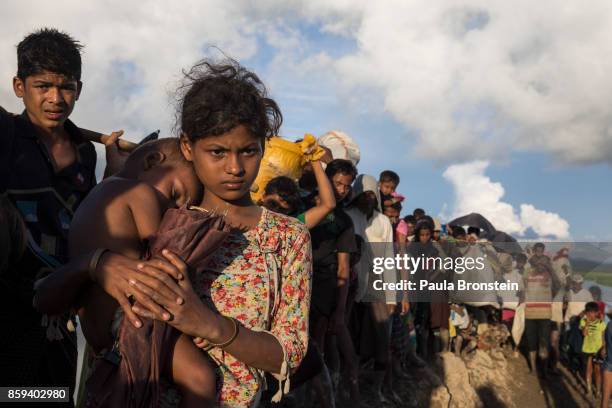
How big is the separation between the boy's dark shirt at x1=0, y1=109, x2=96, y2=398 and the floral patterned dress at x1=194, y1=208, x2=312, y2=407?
983mm

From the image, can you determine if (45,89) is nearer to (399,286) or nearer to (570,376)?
(399,286)

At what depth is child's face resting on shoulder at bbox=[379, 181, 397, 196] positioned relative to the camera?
804 centimetres

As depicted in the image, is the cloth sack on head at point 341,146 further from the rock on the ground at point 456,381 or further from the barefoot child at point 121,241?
the barefoot child at point 121,241

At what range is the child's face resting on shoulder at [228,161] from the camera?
5.82 feet

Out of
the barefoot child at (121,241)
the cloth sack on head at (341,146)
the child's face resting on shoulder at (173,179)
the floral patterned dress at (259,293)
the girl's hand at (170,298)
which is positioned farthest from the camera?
the cloth sack on head at (341,146)

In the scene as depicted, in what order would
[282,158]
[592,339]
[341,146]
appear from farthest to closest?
[592,339]
[341,146]
[282,158]

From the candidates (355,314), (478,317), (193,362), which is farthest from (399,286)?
(193,362)

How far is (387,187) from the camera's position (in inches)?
316

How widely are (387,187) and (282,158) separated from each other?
3.38m

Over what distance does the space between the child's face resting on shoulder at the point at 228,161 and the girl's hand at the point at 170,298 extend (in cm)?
35

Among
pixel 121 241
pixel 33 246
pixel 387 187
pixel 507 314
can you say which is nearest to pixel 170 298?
pixel 121 241

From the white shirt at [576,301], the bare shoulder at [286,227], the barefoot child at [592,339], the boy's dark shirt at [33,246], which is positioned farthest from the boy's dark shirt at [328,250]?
the white shirt at [576,301]

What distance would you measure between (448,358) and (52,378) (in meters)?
8.55

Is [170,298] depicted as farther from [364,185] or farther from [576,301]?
[576,301]
